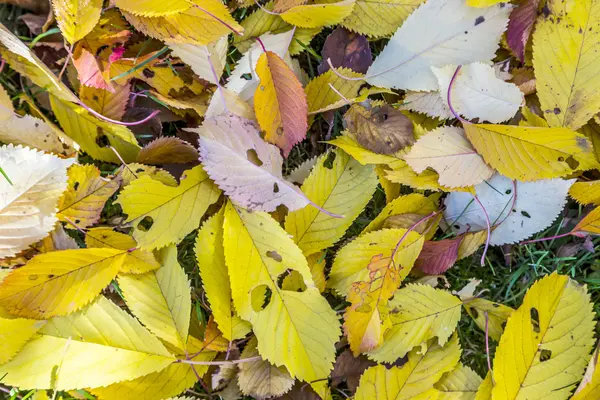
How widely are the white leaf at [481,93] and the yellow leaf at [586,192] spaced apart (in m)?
0.19

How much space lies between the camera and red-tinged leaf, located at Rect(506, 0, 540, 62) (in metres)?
1.02

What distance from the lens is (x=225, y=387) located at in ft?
3.40

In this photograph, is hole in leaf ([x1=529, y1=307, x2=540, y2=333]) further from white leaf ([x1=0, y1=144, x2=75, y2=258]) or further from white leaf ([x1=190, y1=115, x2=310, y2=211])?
white leaf ([x1=0, y1=144, x2=75, y2=258])

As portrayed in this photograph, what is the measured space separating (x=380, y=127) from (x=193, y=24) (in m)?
0.41

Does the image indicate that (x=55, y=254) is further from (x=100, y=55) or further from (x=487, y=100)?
(x=487, y=100)

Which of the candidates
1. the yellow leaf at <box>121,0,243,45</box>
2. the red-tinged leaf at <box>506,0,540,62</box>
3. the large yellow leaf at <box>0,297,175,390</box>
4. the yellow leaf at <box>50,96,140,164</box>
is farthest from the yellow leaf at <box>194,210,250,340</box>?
the red-tinged leaf at <box>506,0,540,62</box>

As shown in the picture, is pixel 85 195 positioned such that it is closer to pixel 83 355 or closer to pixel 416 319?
pixel 83 355

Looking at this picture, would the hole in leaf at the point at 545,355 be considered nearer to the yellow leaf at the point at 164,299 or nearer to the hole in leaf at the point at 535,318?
the hole in leaf at the point at 535,318

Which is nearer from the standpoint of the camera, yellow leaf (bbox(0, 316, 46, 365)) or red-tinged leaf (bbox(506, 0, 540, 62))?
yellow leaf (bbox(0, 316, 46, 365))

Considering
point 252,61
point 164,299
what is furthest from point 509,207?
point 164,299

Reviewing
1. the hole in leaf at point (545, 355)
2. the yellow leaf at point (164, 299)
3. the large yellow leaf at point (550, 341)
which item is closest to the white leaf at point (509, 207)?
the large yellow leaf at point (550, 341)

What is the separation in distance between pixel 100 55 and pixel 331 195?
1.77 ft

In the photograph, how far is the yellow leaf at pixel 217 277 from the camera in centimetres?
99

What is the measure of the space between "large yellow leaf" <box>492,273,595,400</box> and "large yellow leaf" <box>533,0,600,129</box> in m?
0.33
